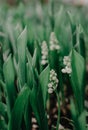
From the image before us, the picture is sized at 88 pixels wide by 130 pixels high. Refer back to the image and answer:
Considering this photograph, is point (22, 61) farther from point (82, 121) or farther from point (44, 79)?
point (82, 121)

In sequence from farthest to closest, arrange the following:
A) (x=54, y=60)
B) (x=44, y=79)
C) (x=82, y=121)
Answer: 1. (x=54, y=60)
2. (x=44, y=79)
3. (x=82, y=121)

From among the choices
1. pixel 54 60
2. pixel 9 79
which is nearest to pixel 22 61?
pixel 9 79

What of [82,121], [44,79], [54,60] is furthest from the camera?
[54,60]

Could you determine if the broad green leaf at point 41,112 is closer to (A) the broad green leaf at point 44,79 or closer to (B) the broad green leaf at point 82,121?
(A) the broad green leaf at point 44,79

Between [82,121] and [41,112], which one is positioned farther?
[41,112]

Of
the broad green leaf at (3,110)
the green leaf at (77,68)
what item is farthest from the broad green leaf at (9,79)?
the green leaf at (77,68)

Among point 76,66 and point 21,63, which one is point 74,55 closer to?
point 76,66

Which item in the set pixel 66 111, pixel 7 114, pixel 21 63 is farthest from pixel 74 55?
pixel 66 111

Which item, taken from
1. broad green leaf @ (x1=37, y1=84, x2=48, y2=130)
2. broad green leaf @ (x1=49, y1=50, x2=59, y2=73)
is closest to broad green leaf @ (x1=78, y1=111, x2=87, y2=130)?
broad green leaf @ (x1=37, y1=84, x2=48, y2=130)
